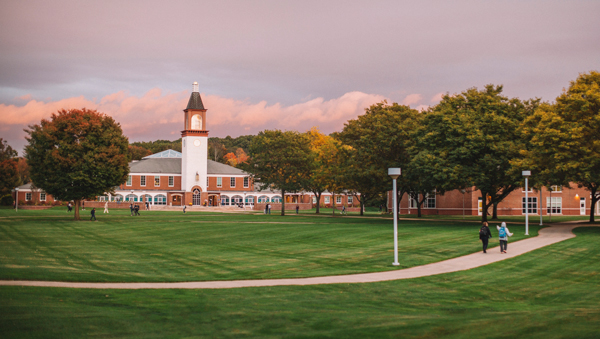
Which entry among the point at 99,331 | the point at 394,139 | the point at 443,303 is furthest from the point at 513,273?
the point at 394,139

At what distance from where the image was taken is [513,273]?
1911cm

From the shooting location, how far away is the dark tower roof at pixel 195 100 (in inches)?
4097

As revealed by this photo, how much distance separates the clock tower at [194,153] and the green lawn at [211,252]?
6541cm

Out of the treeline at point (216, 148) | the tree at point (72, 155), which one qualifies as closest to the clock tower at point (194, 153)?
the treeline at point (216, 148)

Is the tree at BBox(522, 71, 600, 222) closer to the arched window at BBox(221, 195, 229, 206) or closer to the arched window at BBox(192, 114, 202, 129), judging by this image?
the arched window at BBox(192, 114, 202, 129)

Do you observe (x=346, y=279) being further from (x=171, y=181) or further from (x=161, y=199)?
(x=171, y=181)

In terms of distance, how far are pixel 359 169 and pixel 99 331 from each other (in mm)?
44883

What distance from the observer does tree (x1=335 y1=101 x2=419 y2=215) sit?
5069cm

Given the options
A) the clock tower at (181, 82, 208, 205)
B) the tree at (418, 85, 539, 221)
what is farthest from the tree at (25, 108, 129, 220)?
the clock tower at (181, 82, 208, 205)

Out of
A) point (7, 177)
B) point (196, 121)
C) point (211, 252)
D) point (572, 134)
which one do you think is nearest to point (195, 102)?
point (196, 121)

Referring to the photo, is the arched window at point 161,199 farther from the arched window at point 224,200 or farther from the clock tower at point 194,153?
the arched window at point 224,200

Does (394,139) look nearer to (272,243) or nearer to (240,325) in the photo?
(272,243)

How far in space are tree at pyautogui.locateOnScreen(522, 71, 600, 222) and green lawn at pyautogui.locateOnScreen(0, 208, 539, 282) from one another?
609 cm

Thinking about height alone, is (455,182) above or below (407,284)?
above
